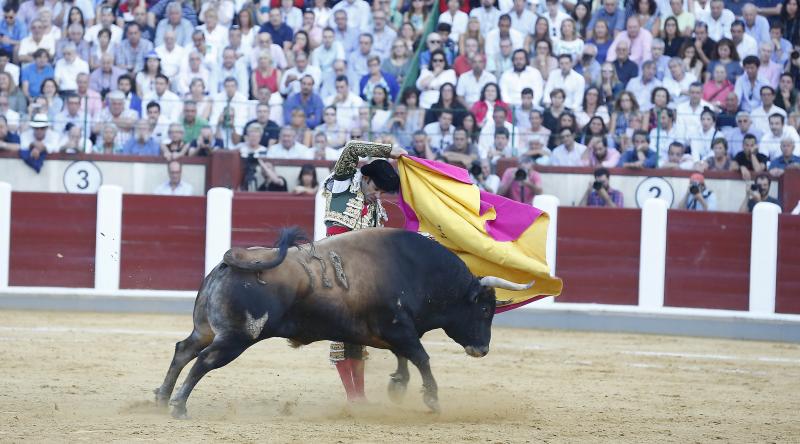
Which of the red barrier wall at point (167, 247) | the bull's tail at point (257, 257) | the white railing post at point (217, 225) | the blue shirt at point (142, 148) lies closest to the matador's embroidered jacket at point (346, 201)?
the bull's tail at point (257, 257)

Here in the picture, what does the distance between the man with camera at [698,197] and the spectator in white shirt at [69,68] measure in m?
5.57

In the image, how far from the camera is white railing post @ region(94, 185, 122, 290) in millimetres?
10391

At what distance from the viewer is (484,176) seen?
34.2ft

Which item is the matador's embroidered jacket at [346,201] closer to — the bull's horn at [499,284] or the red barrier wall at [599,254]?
the bull's horn at [499,284]

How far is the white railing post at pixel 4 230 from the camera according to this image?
1032cm

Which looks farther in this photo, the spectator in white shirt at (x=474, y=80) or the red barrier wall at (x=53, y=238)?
the spectator in white shirt at (x=474, y=80)

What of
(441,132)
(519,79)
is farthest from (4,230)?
(519,79)

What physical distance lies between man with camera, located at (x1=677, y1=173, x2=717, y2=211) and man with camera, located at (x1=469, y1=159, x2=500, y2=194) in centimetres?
161

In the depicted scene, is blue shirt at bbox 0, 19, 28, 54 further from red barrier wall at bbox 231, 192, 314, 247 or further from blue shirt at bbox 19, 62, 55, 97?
red barrier wall at bbox 231, 192, 314, 247

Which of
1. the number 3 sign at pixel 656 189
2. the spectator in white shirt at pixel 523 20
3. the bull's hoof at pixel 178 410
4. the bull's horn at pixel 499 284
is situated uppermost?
the spectator in white shirt at pixel 523 20

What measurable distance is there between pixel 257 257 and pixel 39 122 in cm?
620

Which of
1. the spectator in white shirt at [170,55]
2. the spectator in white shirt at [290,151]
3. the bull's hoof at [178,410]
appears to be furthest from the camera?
the spectator in white shirt at [170,55]

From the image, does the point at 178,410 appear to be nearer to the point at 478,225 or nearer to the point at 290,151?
the point at 478,225

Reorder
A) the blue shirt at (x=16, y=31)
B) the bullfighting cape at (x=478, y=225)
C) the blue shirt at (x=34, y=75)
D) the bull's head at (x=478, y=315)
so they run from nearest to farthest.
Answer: the bull's head at (x=478, y=315) < the bullfighting cape at (x=478, y=225) < the blue shirt at (x=34, y=75) < the blue shirt at (x=16, y=31)
